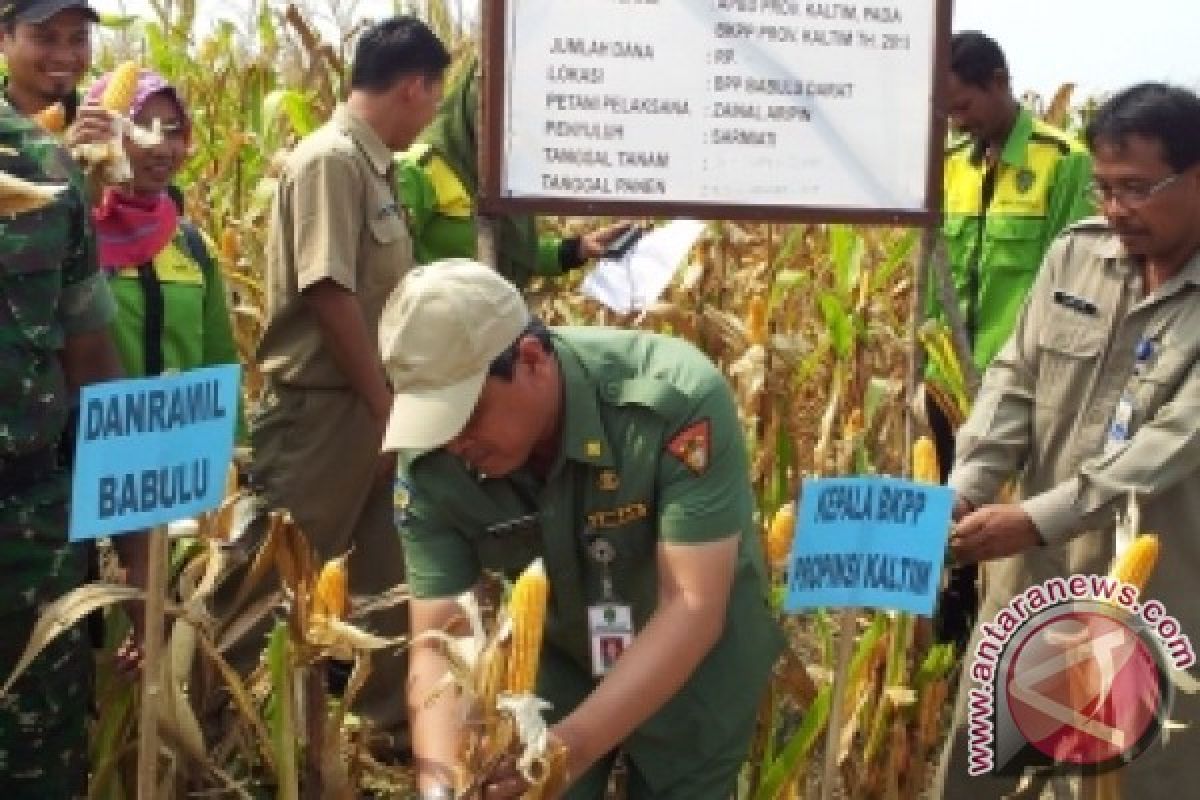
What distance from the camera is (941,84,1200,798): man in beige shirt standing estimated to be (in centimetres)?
243

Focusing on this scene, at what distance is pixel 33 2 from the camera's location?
120 inches

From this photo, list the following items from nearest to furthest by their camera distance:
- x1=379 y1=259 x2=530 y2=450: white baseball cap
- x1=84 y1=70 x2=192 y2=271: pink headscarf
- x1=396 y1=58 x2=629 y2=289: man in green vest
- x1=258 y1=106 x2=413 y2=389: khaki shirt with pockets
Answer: x1=379 y1=259 x2=530 y2=450: white baseball cap < x1=84 y1=70 x2=192 y2=271: pink headscarf < x1=258 y1=106 x2=413 y2=389: khaki shirt with pockets < x1=396 y1=58 x2=629 y2=289: man in green vest

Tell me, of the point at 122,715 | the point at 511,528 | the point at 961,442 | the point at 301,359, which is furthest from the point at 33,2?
the point at 961,442

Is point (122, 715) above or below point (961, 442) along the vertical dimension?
below

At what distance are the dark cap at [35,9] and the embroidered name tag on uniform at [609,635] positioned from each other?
5.37 ft

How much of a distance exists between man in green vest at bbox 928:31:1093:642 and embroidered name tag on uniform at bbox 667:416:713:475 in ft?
7.31

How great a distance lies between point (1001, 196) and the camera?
165 inches

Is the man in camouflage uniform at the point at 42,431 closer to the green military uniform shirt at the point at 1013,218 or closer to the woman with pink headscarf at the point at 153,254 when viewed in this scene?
the woman with pink headscarf at the point at 153,254

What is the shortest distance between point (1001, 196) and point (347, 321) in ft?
5.68

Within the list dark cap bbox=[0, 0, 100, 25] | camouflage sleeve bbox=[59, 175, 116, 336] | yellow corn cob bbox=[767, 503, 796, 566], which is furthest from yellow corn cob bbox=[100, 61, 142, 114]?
yellow corn cob bbox=[767, 503, 796, 566]

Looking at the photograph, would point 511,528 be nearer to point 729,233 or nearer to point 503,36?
point 503,36

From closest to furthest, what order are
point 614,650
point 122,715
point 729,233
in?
point 614,650 → point 122,715 → point 729,233

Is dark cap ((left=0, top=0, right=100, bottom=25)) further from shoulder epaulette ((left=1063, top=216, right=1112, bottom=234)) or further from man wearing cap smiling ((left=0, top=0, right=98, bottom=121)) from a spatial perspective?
shoulder epaulette ((left=1063, top=216, right=1112, bottom=234))

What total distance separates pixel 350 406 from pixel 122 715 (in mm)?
1135
